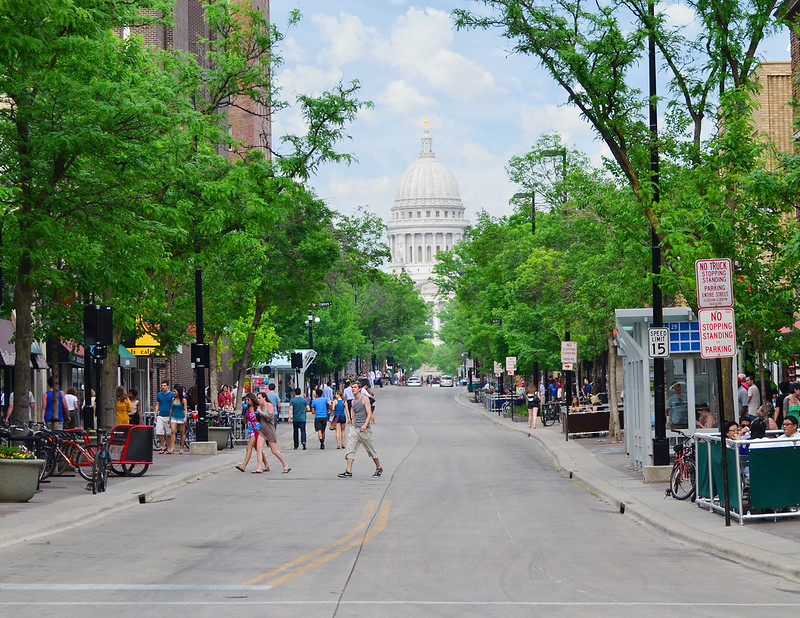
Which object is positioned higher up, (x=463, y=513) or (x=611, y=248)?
(x=611, y=248)

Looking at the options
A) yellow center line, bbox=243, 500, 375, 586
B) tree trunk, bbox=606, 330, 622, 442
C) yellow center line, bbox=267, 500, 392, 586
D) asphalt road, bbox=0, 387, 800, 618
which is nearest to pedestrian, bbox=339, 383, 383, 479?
asphalt road, bbox=0, 387, 800, 618

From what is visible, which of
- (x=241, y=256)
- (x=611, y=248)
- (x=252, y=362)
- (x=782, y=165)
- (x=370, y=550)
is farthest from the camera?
(x=252, y=362)

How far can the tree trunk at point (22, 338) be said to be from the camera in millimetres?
22125

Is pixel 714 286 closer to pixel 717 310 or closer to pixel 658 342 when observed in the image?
pixel 717 310

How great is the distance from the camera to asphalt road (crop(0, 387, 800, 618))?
10.1 m

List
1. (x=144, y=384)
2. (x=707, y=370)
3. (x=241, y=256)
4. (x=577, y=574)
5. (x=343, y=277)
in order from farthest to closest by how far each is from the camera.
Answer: (x=144, y=384), (x=343, y=277), (x=241, y=256), (x=707, y=370), (x=577, y=574)

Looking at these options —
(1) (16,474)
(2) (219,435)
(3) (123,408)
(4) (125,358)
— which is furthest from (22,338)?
(4) (125,358)

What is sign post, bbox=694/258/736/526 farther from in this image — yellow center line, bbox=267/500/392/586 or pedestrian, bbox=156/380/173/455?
pedestrian, bbox=156/380/173/455

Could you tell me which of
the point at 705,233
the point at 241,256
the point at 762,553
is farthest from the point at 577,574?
the point at 241,256

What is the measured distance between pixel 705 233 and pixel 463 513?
22.2 feet

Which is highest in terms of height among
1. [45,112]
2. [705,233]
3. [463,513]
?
[45,112]

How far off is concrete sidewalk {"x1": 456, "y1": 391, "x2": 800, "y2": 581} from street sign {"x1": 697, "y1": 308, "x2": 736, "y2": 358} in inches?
88.1

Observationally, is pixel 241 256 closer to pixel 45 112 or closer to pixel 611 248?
pixel 611 248

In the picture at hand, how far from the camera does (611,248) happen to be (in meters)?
33.6
